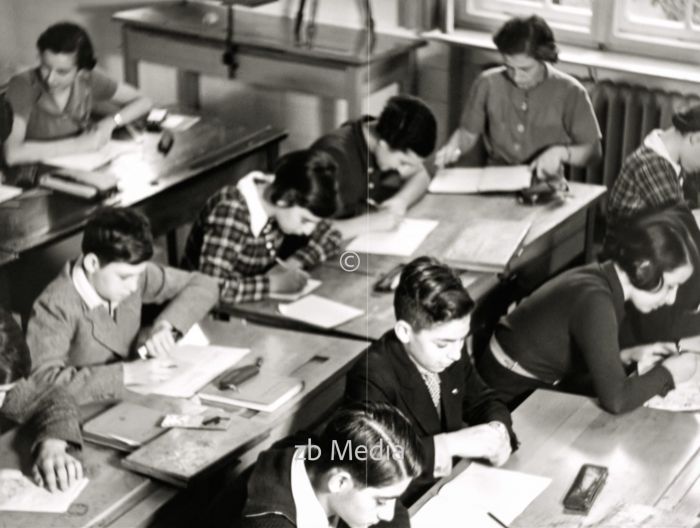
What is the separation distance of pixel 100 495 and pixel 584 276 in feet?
4.49

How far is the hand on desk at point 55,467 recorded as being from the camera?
2.48 m

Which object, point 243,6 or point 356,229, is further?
point 243,6

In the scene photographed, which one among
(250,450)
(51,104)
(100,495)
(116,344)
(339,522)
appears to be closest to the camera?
(339,522)

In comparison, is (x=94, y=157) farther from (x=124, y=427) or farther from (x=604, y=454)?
(x=604, y=454)

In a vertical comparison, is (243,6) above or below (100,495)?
above

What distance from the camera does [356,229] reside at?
12.7 feet

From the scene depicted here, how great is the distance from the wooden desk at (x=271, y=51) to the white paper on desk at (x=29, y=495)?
288cm

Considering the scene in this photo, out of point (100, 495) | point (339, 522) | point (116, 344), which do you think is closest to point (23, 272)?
point (116, 344)

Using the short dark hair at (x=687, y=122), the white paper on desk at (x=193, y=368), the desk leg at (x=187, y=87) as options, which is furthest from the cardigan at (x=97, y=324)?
the desk leg at (x=187, y=87)

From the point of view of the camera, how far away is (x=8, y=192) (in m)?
3.80

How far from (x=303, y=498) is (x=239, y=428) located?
1.75 ft

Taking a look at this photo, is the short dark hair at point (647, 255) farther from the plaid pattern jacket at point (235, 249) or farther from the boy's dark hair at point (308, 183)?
the plaid pattern jacket at point (235, 249)

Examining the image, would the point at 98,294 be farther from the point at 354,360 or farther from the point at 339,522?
the point at 339,522

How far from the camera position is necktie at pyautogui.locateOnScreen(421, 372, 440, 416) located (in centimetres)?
281
